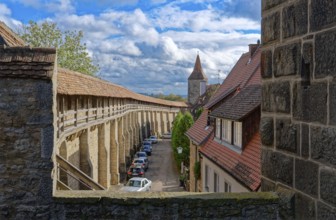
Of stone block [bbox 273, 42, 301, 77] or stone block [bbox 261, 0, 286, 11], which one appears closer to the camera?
stone block [bbox 273, 42, 301, 77]

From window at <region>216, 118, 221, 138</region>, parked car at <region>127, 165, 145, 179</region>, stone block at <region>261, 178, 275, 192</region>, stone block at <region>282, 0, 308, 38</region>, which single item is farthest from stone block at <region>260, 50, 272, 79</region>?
parked car at <region>127, 165, 145, 179</region>

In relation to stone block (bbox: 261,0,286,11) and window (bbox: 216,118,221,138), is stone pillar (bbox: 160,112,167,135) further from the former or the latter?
stone block (bbox: 261,0,286,11)

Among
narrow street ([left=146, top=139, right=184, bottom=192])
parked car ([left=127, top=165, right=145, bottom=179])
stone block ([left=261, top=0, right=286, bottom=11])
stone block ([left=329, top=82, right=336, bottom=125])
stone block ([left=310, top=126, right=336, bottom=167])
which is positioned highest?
stone block ([left=261, top=0, right=286, bottom=11])

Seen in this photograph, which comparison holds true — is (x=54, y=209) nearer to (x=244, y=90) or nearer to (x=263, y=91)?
(x=263, y=91)

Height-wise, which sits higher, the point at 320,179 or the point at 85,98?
the point at 85,98

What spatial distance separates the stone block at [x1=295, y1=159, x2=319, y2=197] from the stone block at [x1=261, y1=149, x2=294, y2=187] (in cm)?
11

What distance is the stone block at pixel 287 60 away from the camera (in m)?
3.28

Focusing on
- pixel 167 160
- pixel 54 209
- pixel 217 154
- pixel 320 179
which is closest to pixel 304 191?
pixel 320 179

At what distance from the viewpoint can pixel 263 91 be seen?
397 cm

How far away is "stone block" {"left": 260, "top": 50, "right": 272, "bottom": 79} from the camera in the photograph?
3.82 metres

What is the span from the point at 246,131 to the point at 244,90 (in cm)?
315

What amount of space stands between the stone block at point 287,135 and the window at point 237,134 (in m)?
9.51

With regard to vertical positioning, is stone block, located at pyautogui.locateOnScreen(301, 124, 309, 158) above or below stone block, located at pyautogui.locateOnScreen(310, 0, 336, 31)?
below

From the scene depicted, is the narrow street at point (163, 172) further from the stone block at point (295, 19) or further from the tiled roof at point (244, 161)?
the stone block at point (295, 19)
